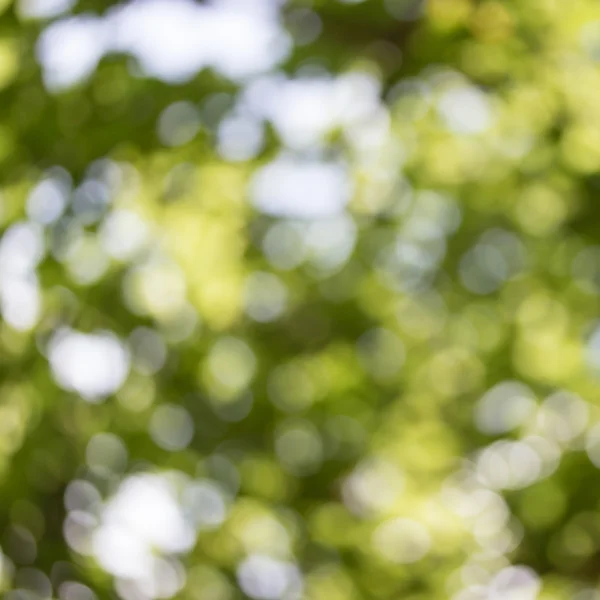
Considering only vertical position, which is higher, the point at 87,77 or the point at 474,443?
the point at 87,77

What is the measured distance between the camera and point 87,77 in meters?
1.88

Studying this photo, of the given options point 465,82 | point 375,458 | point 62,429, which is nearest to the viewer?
point 62,429

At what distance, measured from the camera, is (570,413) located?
251 cm

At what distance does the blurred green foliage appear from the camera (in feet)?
6.86

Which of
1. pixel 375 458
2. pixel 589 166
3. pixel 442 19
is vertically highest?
pixel 442 19

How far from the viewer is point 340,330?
8.48 feet

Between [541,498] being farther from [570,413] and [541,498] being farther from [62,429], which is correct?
[62,429]

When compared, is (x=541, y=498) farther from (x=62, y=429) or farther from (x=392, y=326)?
(x=62, y=429)

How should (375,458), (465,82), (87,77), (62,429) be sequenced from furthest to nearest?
(375,458) → (465,82) → (62,429) → (87,77)

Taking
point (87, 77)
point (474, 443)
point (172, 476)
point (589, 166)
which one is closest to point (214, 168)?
point (87, 77)

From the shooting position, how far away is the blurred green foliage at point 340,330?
6.86 feet

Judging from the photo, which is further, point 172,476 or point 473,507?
point 473,507

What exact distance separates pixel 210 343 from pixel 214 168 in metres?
0.51

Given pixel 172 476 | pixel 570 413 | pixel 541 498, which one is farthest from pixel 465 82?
pixel 172 476
